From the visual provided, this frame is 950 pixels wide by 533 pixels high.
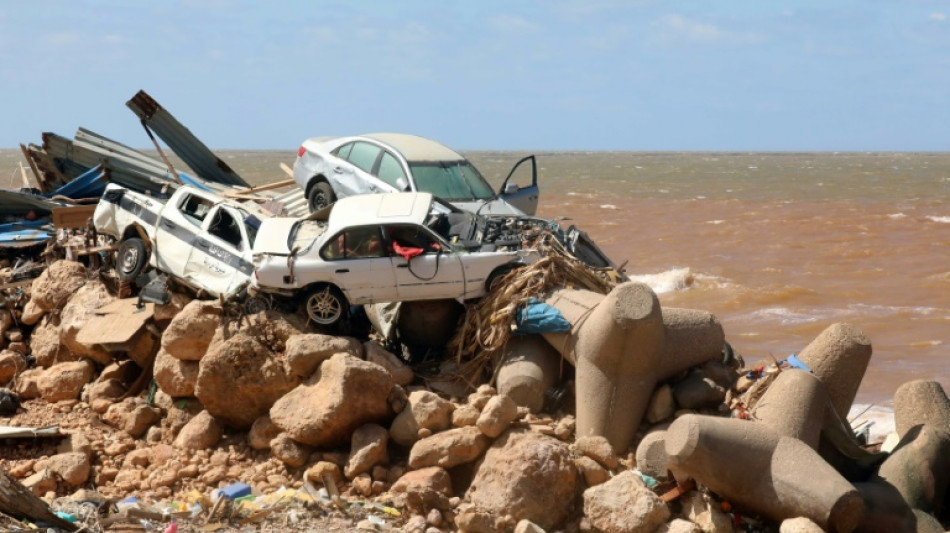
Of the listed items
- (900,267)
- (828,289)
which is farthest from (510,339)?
(900,267)

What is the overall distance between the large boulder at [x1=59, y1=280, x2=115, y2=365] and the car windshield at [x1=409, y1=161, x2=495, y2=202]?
424cm

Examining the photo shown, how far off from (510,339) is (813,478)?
3.30 metres

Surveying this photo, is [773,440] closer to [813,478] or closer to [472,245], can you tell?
[813,478]

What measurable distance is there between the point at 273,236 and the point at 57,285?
3.92m

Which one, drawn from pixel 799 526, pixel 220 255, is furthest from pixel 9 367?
pixel 799 526

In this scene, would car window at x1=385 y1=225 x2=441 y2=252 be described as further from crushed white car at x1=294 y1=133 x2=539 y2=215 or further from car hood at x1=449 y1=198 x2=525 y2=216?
crushed white car at x1=294 y1=133 x2=539 y2=215

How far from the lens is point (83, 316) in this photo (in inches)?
500

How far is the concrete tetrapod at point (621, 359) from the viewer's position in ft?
31.0

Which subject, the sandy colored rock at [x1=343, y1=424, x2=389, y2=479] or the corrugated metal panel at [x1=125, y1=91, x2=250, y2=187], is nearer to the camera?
the sandy colored rock at [x1=343, y1=424, x2=389, y2=479]

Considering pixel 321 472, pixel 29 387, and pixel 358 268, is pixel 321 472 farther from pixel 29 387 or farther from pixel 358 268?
pixel 29 387

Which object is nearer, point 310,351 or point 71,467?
point 71,467

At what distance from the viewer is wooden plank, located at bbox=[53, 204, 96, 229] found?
50.1 ft

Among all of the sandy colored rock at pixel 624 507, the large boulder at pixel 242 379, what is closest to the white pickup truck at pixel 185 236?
the large boulder at pixel 242 379

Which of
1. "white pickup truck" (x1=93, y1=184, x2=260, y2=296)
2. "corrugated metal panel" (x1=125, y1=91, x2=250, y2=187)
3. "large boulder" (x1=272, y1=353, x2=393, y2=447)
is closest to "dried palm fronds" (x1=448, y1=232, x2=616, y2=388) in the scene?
"large boulder" (x1=272, y1=353, x2=393, y2=447)
